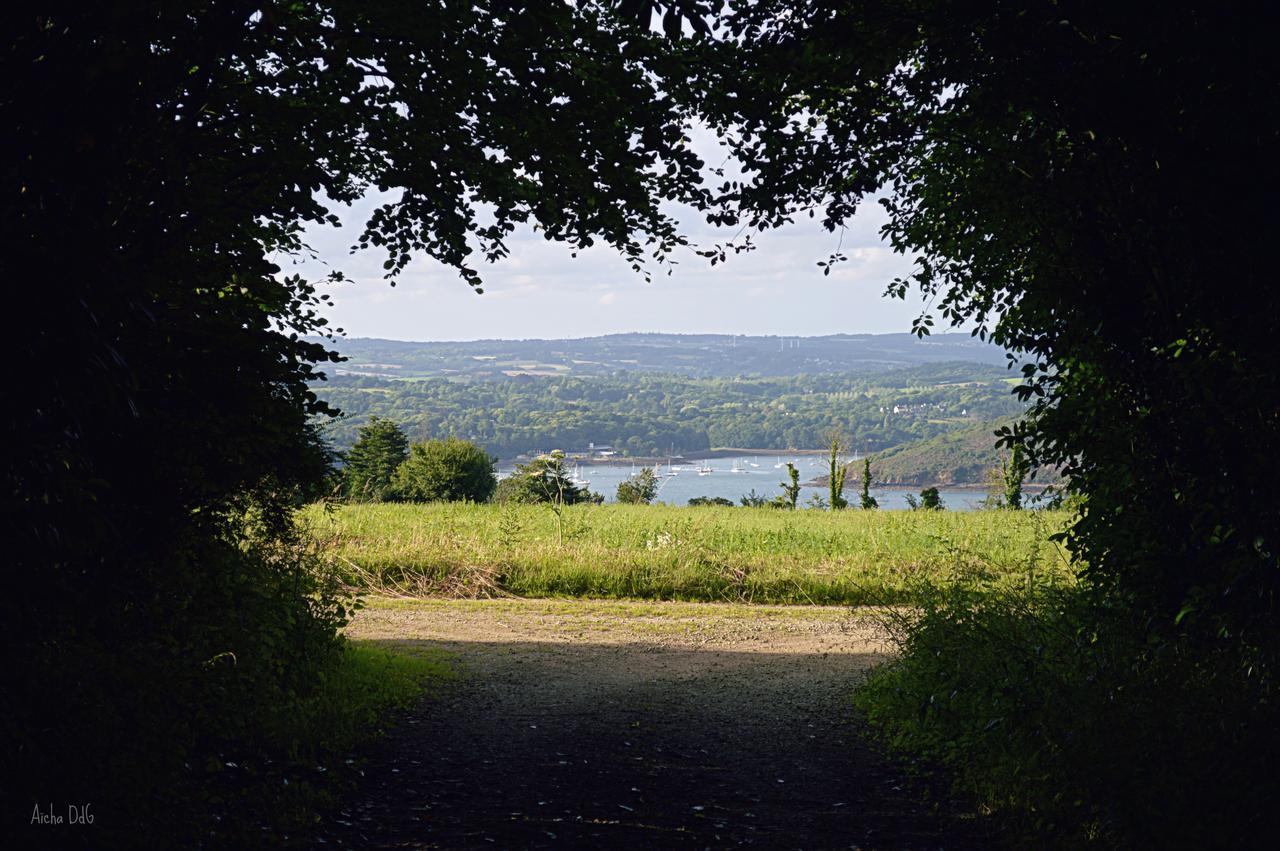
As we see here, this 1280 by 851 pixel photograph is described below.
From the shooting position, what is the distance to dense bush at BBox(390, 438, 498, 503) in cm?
3850

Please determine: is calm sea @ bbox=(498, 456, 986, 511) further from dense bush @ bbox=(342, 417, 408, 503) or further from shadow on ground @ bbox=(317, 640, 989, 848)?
shadow on ground @ bbox=(317, 640, 989, 848)

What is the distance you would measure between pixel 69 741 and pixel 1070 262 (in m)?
5.30

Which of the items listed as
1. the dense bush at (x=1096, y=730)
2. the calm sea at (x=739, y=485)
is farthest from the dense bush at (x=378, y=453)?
the dense bush at (x=1096, y=730)

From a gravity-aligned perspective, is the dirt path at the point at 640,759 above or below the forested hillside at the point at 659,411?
below

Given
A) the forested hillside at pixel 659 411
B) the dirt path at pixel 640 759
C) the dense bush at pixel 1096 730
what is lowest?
the dirt path at pixel 640 759

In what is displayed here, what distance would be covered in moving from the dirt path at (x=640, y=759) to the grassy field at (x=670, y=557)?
4.15 meters

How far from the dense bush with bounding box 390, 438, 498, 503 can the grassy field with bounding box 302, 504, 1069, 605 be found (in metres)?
17.0

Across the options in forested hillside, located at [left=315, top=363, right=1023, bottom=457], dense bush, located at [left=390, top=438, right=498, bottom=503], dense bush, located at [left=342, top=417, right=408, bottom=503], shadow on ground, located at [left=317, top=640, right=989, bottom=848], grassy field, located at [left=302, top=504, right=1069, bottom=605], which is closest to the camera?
shadow on ground, located at [left=317, top=640, right=989, bottom=848]

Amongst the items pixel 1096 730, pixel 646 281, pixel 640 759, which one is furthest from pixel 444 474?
pixel 1096 730

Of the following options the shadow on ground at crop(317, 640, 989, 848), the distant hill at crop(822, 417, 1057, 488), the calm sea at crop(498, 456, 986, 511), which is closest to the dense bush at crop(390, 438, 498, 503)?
the calm sea at crop(498, 456, 986, 511)

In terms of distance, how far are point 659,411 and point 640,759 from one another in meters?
128

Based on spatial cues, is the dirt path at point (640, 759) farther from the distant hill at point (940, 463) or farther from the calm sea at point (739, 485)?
the distant hill at point (940, 463)

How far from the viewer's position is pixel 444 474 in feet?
126

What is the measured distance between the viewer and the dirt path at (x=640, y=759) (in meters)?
4.83
